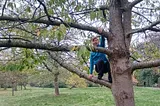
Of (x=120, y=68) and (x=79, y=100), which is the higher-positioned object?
(x=120, y=68)

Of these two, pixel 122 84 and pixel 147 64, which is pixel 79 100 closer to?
pixel 122 84

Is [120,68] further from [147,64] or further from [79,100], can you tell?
[79,100]

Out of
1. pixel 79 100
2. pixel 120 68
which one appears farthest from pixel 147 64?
pixel 79 100

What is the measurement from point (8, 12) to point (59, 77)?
19.9m

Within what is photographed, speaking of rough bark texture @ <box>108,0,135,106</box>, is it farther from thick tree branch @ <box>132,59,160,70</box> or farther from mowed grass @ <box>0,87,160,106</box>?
mowed grass @ <box>0,87,160,106</box>

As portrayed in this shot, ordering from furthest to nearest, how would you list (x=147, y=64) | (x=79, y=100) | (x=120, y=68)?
(x=79, y=100), (x=120, y=68), (x=147, y=64)

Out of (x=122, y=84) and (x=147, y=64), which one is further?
(x=122, y=84)

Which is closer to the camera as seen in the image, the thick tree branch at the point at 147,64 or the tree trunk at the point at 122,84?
the thick tree branch at the point at 147,64

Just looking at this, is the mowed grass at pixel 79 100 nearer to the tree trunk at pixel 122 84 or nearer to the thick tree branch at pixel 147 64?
the tree trunk at pixel 122 84

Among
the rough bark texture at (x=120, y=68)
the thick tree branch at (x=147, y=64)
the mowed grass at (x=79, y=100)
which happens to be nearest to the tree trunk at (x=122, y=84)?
the rough bark texture at (x=120, y=68)

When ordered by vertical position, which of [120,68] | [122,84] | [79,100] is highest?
[120,68]

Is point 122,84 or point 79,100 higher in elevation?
point 122,84

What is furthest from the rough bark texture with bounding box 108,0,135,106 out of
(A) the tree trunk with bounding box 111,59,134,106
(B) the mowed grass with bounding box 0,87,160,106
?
(B) the mowed grass with bounding box 0,87,160,106

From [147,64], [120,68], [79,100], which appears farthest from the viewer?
[79,100]
